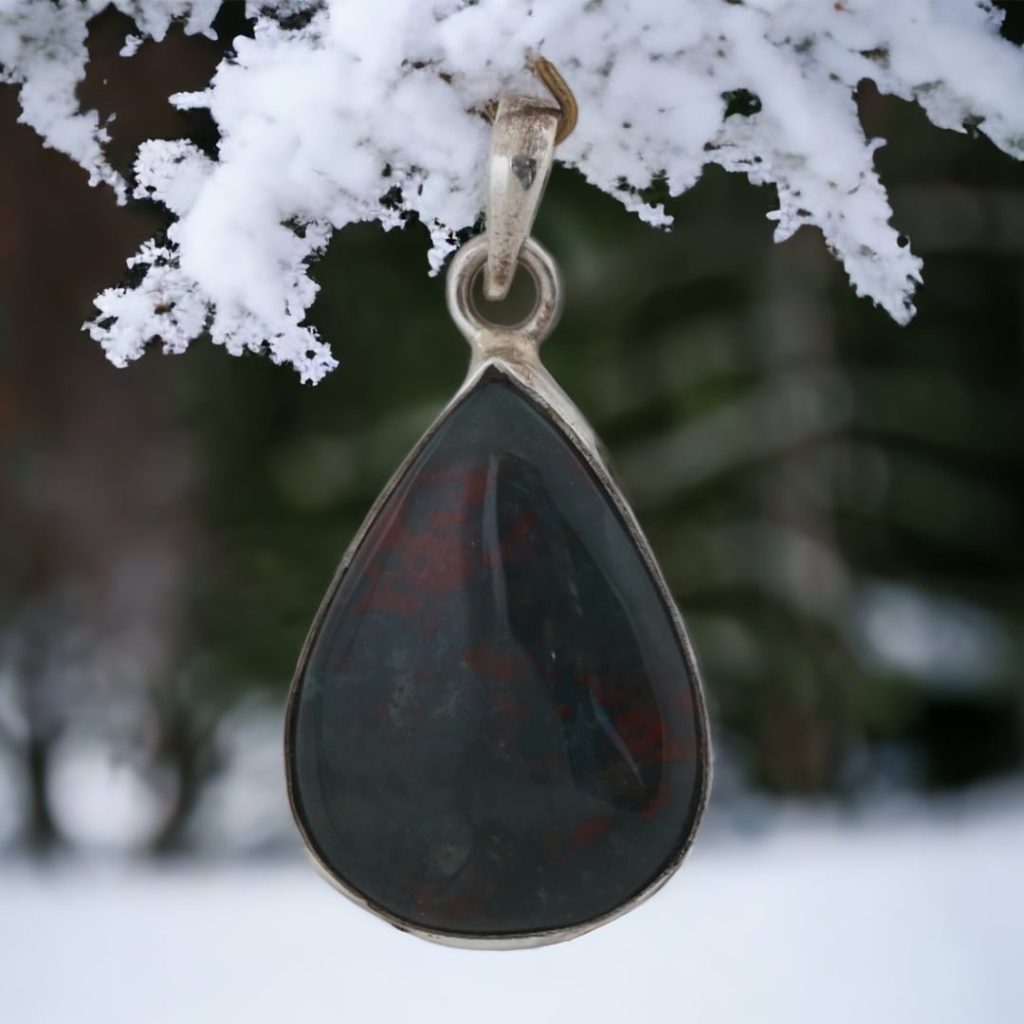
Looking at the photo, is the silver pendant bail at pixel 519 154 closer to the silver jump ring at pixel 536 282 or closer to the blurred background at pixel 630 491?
the silver jump ring at pixel 536 282

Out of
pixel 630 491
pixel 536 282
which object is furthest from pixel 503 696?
pixel 630 491

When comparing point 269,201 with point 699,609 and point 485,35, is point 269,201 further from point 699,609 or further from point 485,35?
point 699,609

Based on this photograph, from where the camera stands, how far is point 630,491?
1210 mm

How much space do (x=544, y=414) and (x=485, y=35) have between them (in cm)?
17

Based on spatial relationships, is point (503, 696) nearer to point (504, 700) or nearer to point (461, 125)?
point (504, 700)

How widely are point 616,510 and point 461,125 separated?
0.20 m

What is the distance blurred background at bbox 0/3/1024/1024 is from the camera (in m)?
1.24

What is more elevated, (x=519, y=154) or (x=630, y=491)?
(x=519, y=154)

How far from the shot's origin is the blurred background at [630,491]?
4.07 feet

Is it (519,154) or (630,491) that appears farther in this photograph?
(630,491)

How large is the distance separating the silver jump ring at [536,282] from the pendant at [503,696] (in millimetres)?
22

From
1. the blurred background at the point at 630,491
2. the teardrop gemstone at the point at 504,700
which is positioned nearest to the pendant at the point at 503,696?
the teardrop gemstone at the point at 504,700

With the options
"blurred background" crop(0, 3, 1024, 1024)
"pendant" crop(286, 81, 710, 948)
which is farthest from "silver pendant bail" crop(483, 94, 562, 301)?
"blurred background" crop(0, 3, 1024, 1024)

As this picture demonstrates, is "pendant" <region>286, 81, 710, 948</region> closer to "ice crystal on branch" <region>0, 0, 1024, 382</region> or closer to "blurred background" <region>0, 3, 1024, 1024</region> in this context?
"ice crystal on branch" <region>0, 0, 1024, 382</region>
